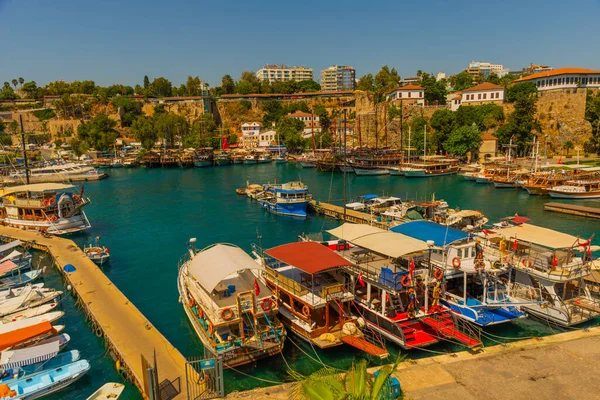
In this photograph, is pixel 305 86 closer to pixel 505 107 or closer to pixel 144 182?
pixel 505 107

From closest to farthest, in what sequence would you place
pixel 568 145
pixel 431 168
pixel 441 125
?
pixel 431 168, pixel 568 145, pixel 441 125

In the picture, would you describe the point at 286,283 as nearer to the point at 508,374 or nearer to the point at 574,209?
the point at 508,374

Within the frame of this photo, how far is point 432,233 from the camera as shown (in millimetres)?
21359

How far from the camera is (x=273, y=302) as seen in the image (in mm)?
17281

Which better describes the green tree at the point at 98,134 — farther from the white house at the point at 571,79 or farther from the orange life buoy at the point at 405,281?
the orange life buoy at the point at 405,281

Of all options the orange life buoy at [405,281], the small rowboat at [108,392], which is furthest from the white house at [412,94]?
the small rowboat at [108,392]

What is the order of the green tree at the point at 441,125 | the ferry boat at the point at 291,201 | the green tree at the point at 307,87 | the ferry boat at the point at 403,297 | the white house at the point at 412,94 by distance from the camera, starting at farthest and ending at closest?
the green tree at the point at 307,87 → the white house at the point at 412,94 → the green tree at the point at 441,125 → the ferry boat at the point at 291,201 → the ferry boat at the point at 403,297

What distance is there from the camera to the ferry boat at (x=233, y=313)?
1600cm

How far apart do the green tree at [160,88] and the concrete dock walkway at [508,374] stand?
150 m

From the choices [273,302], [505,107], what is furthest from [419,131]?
[273,302]

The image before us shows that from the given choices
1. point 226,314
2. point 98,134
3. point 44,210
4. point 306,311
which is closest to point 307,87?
point 98,134

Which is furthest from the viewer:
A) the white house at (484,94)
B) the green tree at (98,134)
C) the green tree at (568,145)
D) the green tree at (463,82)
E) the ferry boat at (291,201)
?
the green tree at (463,82)

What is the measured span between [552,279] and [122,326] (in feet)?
64.5

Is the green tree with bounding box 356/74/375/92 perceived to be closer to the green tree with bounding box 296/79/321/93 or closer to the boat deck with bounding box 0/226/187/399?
the green tree with bounding box 296/79/321/93
